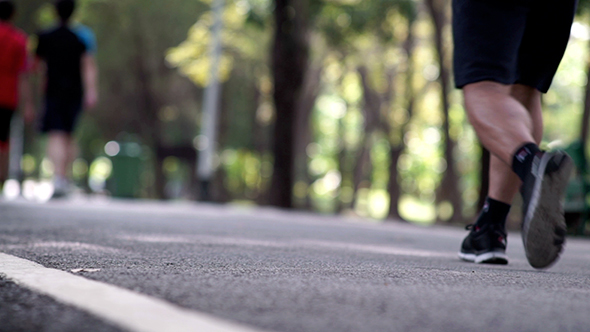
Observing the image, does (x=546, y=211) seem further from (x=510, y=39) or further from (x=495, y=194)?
(x=510, y=39)

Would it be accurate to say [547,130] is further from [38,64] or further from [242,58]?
[38,64]

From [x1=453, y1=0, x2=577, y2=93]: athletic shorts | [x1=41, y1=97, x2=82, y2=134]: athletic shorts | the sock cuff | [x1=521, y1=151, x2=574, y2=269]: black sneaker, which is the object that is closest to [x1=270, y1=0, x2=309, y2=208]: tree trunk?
[x1=41, y1=97, x2=82, y2=134]: athletic shorts

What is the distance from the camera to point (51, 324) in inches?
83.1

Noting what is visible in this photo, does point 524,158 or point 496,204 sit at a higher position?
point 524,158

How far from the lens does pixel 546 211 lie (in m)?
3.42

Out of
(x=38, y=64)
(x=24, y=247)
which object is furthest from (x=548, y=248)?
(x=38, y=64)

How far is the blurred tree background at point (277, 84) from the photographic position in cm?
2264

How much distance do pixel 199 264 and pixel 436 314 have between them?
140 cm

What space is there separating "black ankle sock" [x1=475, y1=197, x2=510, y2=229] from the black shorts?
6.49 m

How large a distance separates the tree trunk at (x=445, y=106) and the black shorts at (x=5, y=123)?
1518 cm

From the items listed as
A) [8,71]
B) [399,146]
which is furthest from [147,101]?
[8,71]

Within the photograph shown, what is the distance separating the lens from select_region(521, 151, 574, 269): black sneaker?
11.2 feet

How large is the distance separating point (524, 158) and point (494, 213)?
71 centimetres

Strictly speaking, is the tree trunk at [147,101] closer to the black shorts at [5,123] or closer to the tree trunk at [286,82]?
the tree trunk at [286,82]
